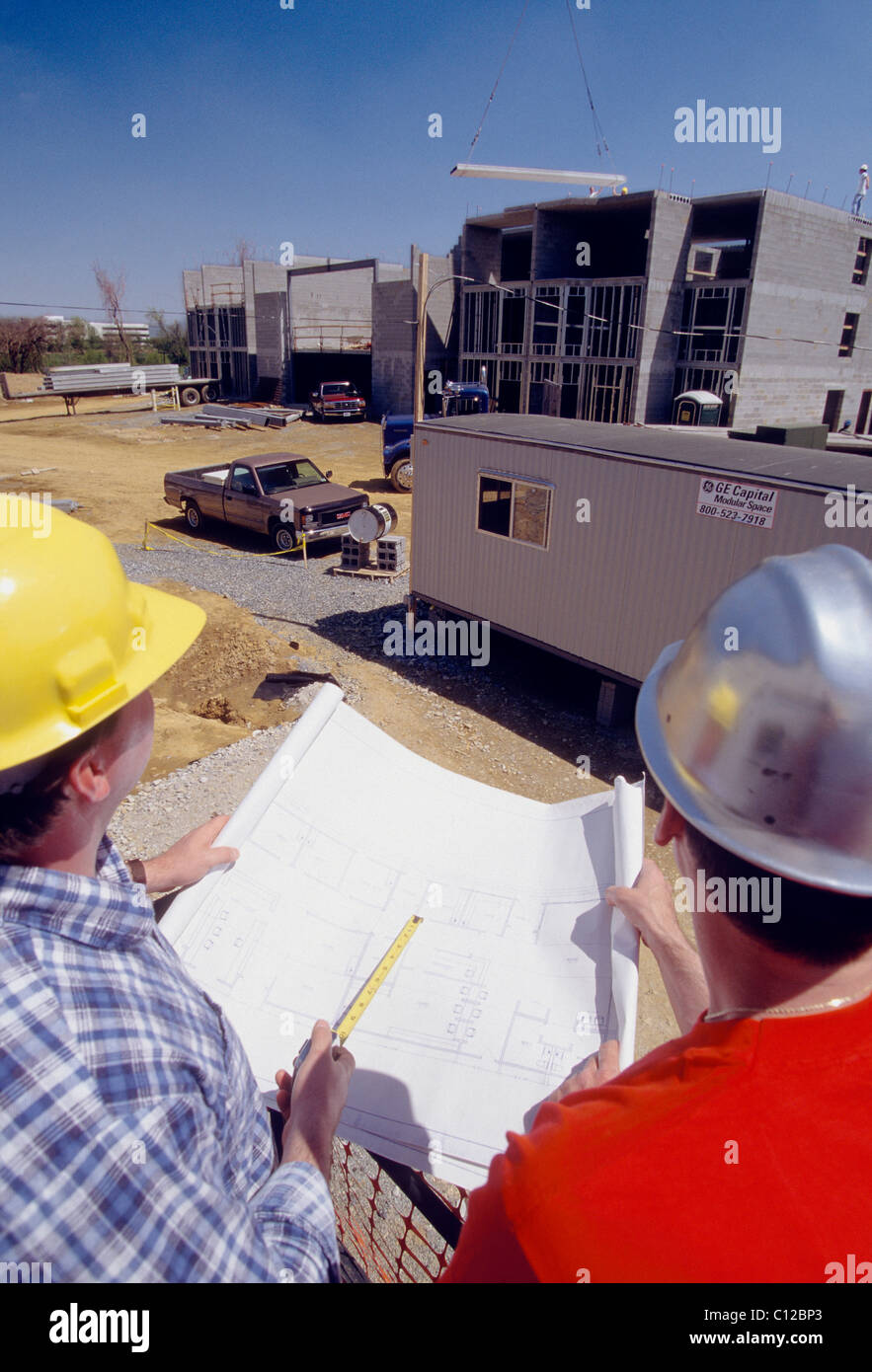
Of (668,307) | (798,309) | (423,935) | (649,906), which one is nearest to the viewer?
(649,906)

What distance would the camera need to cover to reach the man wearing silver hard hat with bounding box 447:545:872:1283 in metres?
0.92

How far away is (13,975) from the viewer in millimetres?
1078

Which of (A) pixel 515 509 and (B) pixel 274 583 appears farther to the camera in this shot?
(B) pixel 274 583

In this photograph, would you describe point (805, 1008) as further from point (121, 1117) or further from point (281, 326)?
point (281, 326)

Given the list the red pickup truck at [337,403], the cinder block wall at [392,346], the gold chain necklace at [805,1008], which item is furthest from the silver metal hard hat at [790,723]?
the red pickup truck at [337,403]

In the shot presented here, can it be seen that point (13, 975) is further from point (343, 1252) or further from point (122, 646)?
point (343, 1252)

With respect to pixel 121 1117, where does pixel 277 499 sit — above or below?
below

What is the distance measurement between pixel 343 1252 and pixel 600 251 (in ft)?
125

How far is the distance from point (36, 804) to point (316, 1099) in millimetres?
971

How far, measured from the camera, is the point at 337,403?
113 ft

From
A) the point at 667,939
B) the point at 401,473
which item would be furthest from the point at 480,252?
the point at 667,939

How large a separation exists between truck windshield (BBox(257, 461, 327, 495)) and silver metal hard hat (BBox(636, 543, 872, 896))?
16188 millimetres

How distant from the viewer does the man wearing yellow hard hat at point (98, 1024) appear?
1.01 meters

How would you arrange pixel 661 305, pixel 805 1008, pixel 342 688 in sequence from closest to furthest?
pixel 805 1008 → pixel 342 688 → pixel 661 305
